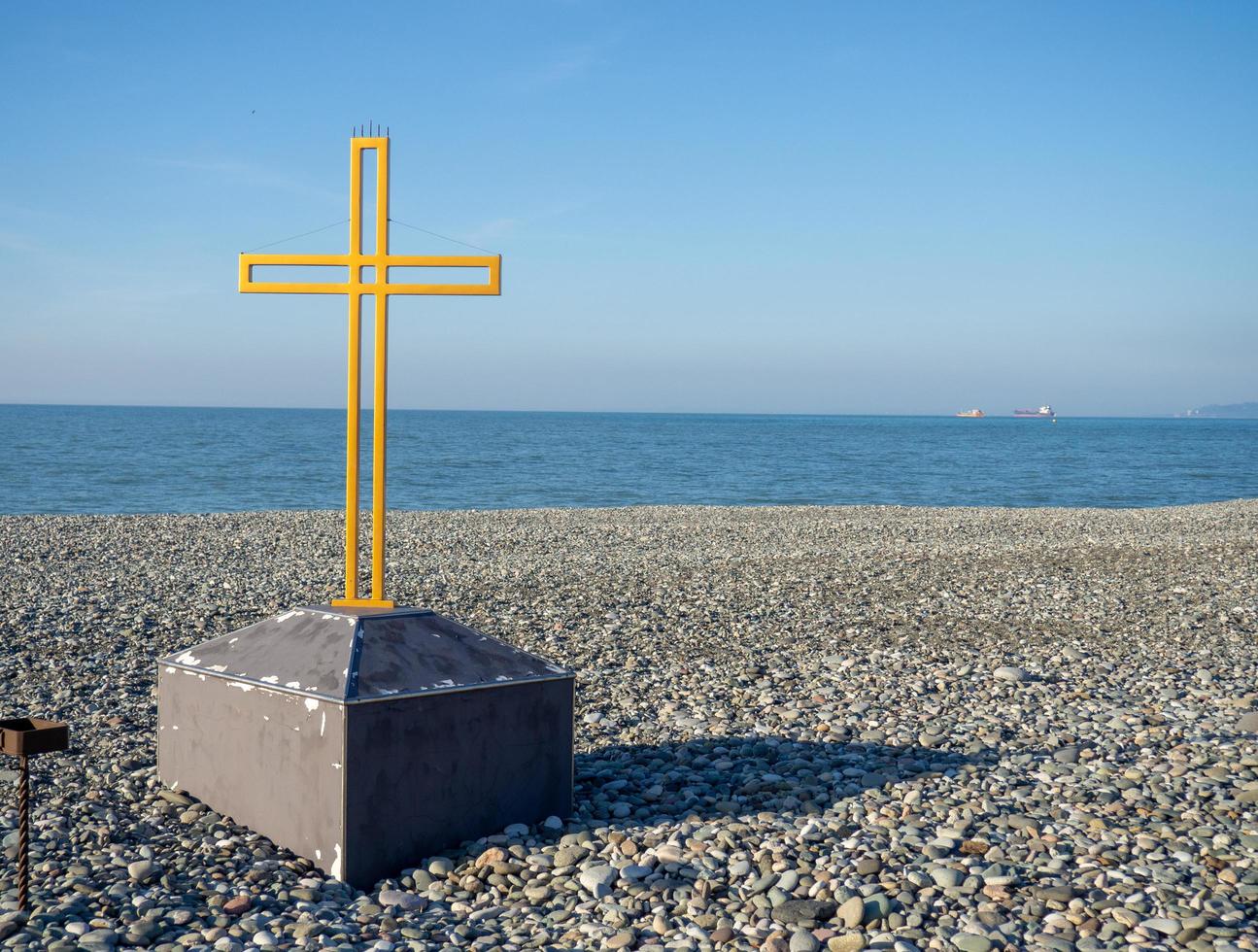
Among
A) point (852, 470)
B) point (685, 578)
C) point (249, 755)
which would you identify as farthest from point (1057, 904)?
point (852, 470)

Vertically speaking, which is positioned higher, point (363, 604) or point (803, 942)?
point (363, 604)

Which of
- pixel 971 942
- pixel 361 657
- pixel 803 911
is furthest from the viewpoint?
pixel 361 657

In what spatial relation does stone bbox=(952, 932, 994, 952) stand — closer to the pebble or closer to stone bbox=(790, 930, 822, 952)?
stone bbox=(790, 930, 822, 952)

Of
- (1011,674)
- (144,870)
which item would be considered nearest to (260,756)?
(144,870)

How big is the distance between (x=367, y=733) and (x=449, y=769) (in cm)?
45

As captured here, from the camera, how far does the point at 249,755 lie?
4.72 m

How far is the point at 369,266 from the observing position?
5.09 meters

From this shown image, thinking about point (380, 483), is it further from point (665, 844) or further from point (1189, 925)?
point (1189, 925)

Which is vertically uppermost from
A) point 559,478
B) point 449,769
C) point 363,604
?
point 363,604

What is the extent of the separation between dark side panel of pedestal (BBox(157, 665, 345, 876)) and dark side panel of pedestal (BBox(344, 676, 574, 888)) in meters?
0.10

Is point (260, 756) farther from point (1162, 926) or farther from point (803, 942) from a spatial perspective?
point (1162, 926)

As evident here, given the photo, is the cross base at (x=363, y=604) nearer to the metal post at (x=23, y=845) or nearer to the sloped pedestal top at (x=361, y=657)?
the sloped pedestal top at (x=361, y=657)

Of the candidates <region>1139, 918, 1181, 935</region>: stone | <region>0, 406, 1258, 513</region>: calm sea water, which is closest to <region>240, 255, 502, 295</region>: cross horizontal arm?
<region>1139, 918, 1181, 935</region>: stone

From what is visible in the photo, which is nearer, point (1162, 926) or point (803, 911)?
point (1162, 926)
